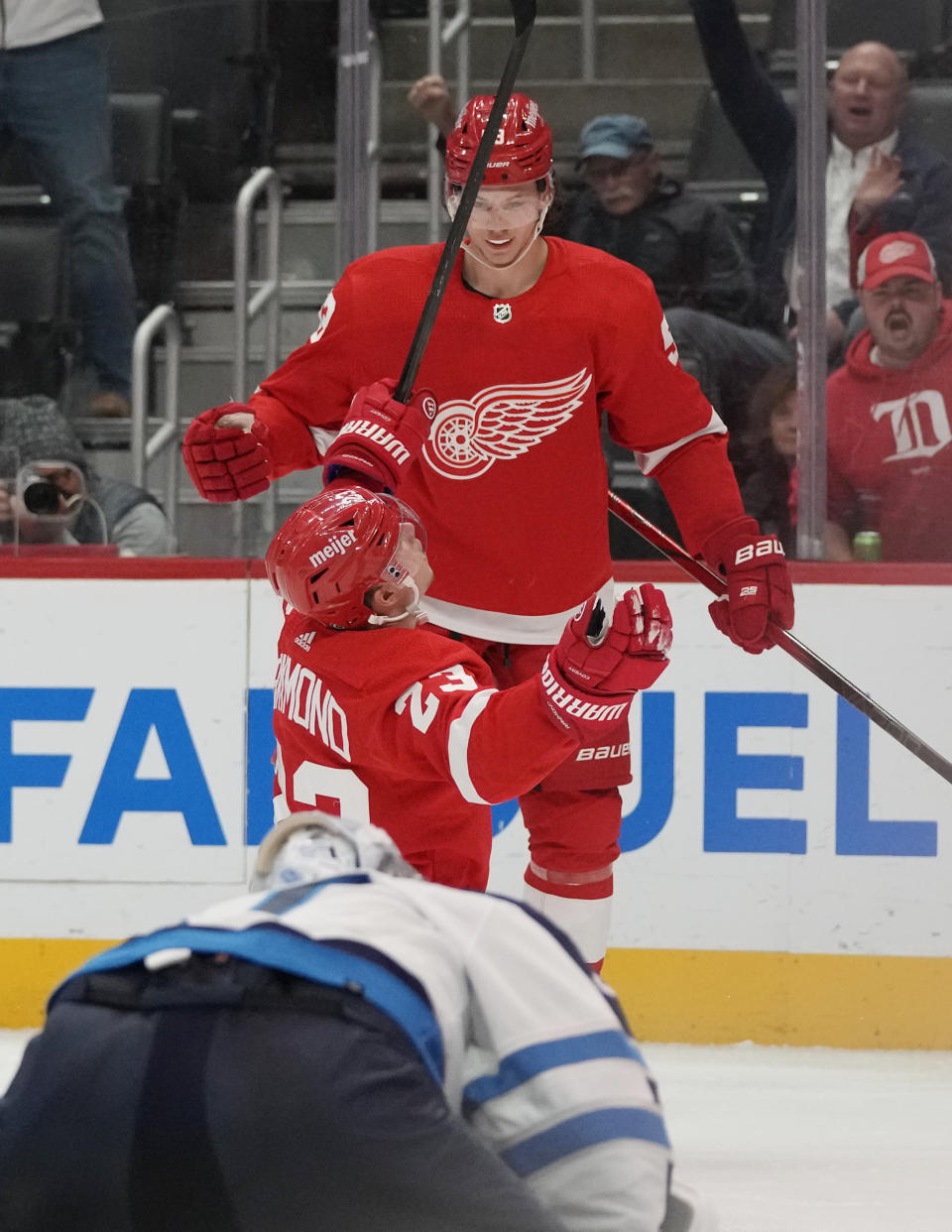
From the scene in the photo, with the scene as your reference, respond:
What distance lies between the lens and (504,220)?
246 centimetres

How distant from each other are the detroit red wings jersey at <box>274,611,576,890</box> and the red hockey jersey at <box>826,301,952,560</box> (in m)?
1.52

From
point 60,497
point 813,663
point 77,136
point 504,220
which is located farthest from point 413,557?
point 77,136

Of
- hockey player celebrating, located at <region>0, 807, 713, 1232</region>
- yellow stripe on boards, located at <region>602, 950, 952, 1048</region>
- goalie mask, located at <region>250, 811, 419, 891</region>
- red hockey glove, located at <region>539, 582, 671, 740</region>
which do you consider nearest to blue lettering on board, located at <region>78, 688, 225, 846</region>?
yellow stripe on boards, located at <region>602, 950, 952, 1048</region>

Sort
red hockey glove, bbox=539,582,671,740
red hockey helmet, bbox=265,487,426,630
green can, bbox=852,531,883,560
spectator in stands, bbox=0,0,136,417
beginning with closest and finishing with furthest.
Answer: red hockey glove, bbox=539,582,671,740, red hockey helmet, bbox=265,487,426,630, green can, bbox=852,531,883,560, spectator in stands, bbox=0,0,136,417

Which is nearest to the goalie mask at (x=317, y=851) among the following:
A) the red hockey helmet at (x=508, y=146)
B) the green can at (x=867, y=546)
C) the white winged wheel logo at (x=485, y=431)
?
A: the white winged wheel logo at (x=485, y=431)

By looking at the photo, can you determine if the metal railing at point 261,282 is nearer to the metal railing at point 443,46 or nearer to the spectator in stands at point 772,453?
the metal railing at point 443,46

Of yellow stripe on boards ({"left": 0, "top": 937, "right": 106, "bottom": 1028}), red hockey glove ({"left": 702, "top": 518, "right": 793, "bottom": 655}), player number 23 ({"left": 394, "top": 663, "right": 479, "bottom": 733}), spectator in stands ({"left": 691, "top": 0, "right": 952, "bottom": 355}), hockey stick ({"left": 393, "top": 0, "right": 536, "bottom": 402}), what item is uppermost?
spectator in stands ({"left": 691, "top": 0, "right": 952, "bottom": 355})

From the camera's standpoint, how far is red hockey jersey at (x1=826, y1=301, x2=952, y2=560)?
11.1 feet

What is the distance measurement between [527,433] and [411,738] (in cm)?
76

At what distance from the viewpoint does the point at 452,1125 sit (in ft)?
3.70

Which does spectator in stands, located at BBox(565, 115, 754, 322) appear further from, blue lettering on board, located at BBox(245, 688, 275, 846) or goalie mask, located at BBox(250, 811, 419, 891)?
goalie mask, located at BBox(250, 811, 419, 891)

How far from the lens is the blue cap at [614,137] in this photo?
3.44m

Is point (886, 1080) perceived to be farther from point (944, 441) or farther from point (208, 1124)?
point (208, 1124)

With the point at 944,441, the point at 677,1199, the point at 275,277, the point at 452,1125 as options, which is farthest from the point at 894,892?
the point at 452,1125
